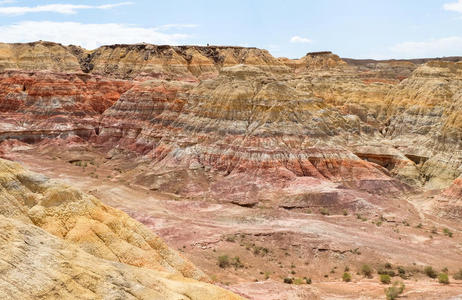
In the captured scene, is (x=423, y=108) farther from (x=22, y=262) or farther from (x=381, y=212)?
(x=22, y=262)

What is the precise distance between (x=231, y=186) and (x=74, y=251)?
37.5m

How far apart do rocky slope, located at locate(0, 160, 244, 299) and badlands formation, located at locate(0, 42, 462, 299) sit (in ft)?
0.17

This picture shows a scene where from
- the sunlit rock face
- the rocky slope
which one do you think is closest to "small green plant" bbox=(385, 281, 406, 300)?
the rocky slope

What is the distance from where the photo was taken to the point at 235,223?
39125 mm

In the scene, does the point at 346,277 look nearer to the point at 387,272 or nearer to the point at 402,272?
the point at 387,272

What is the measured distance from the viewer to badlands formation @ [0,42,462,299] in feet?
50.6

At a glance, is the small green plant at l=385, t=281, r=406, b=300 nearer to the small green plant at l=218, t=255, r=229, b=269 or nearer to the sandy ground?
the sandy ground

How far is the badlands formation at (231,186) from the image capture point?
Result: 50.6ft

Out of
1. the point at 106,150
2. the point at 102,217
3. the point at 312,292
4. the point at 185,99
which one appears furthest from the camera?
Result: the point at 106,150

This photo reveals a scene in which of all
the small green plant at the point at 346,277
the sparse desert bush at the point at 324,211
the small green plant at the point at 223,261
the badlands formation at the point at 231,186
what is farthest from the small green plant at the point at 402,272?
the sparse desert bush at the point at 324,211

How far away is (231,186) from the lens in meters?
49.4

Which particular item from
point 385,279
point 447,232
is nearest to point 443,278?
point 385,279

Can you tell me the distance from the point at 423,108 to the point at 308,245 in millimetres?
46060

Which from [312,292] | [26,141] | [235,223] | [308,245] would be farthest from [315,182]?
[26,141]
